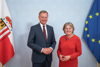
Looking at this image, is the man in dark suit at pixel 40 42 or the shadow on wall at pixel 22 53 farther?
the shadow on wall at pixel 22 53

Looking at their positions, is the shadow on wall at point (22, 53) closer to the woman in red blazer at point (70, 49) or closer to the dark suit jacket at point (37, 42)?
the dark suit jacket at point (37, 42)

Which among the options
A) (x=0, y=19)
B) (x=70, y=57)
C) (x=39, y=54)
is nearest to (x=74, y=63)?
(x=70, y=57)

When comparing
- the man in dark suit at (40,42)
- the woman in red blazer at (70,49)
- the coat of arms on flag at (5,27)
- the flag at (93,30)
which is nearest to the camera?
the woman in red blazer at (70,49)

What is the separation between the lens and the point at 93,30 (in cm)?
249

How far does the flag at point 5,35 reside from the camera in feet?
7.30

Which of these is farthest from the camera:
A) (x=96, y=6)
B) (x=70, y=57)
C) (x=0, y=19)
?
(x=96, y=6)

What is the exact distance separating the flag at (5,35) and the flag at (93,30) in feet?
5.84

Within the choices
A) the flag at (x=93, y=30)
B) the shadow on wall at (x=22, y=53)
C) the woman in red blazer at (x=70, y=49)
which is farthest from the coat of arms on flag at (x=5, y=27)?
the flag at (x=93, y=30)

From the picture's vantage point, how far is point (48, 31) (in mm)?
1832

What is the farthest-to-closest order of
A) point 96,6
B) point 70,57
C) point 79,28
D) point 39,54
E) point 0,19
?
point 79,28 < point 96,6 < point 0,19 < point 39,54 < point 70,57

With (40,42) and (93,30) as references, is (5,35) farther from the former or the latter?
(93,30)

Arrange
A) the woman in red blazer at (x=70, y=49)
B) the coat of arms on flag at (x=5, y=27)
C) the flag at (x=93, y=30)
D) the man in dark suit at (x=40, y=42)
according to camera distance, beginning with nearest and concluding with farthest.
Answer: the woman in red blazer at (x=70, y=49) < the man in dark suit at (x=40, y=42) < the coat of arms on flag at (x=5, y=27) < the flag at (x=93, y=30)

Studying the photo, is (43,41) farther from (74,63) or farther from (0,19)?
(0,19)

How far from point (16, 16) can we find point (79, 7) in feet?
5.23
